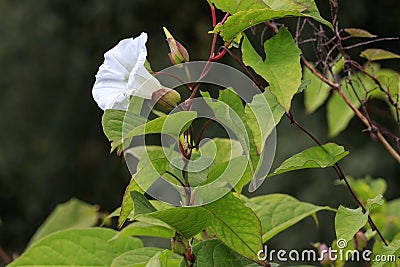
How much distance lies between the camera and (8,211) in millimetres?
3861

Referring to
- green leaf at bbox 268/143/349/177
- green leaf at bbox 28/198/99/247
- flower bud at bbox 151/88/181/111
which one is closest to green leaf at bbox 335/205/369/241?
green leaf at bbox 268/143/349/177

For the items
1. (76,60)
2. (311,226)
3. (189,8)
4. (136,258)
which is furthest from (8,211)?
(136,258)

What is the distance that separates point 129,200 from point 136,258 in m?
0.08

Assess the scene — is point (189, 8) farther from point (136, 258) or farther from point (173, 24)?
point (136, 258)

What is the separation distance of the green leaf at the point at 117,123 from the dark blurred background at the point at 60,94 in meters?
2.88

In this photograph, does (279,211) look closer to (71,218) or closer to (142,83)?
(142,83)

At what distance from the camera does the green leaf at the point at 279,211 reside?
0.61 metres

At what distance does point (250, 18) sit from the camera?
47 centimetres

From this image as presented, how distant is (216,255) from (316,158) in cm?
11

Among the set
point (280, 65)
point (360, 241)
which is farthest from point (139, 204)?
point (360, 241)

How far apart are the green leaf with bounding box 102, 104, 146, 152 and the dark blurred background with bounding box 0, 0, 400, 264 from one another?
2.88 metres

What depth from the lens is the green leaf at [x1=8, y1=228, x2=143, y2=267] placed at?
2.05 feet

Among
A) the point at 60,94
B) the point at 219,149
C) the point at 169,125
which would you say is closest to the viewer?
the point at 169,125

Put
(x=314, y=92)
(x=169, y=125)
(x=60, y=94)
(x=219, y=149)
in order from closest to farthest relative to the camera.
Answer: (x=169, y=125) → (x=219, y=149) → (x=314, y=92) → (x=60, y=94)
